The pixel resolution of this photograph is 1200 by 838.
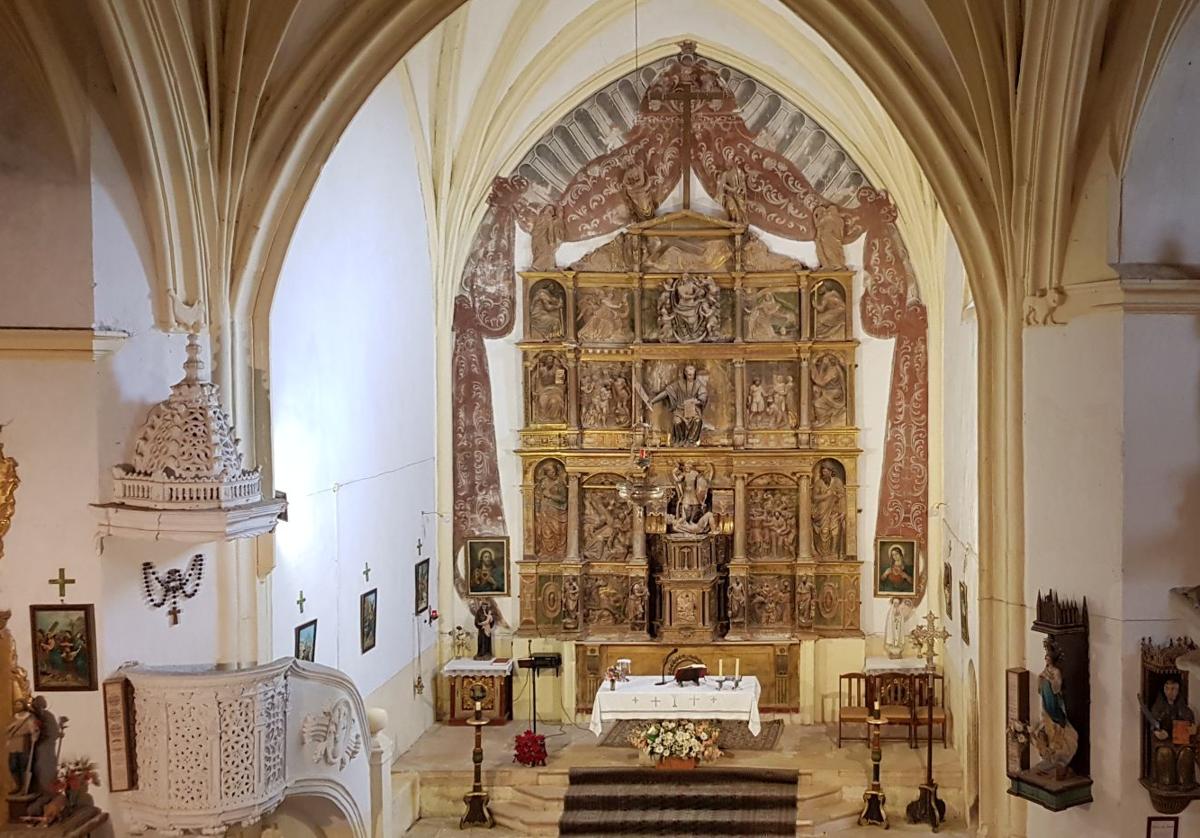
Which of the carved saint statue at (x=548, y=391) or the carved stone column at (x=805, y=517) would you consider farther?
the carved saint statue at (x=548, y=391)

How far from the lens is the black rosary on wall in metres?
9.08

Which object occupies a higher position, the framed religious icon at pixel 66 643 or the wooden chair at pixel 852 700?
the framed religious icon at pixel 66 643

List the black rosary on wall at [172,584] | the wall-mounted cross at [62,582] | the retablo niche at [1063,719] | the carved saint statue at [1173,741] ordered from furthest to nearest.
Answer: the black rosary on wall at [172,584], the retablo niche at [1063,719], the wall-mounted cross at [62,582], the carved saint statue at [1173,741]

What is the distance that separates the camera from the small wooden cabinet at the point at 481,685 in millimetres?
17344

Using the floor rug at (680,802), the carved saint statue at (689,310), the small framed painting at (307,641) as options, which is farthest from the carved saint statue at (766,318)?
the small framed painting at (307,641)

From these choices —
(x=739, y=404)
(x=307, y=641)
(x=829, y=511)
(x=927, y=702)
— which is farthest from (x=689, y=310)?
(x=307, y=641)

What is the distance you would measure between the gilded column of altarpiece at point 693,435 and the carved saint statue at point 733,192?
229 mm

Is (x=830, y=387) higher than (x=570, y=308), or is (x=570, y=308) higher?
(x=570, y=308)

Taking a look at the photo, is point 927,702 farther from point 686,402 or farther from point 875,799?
point 686,402

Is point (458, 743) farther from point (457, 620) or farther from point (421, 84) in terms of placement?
point (421, 84)

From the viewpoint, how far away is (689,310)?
701 inches

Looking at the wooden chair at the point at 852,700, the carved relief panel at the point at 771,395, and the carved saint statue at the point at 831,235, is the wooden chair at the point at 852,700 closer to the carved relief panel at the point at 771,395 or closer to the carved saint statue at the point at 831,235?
the carved relief panel at the point at 771,395

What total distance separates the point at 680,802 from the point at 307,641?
501cm

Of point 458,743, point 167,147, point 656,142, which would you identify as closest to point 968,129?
point 167,147
